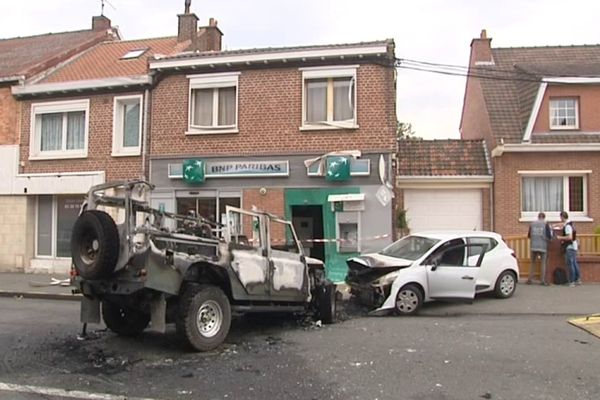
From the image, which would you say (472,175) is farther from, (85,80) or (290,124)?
(85,80)

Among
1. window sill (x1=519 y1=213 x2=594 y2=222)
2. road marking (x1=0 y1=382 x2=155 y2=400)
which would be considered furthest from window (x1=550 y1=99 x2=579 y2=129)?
road marking (x1=0 y1=382 x2=155 y2=400)

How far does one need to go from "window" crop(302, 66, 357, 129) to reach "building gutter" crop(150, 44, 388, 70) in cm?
40

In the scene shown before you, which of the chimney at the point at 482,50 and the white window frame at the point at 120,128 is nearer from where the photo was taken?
the white window frame at the point at 120,128

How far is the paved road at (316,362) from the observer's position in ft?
18.9

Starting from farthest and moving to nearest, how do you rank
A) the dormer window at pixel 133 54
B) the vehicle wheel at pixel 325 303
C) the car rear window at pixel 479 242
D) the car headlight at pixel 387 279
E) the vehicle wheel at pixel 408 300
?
the dormer window at pixel 133 54 < the car rear window at pixel 479 242 < the vehicle wheel at pixel 408 300 < the car headlight at pixel 387 279 < the vehicle wheel at pixel 325 303

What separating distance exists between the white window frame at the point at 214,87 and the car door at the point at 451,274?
Answer: 7.11 meters

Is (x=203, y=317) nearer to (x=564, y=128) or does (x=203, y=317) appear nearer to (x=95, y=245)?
(x=95, y=245)

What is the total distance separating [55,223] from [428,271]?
11.9 metres

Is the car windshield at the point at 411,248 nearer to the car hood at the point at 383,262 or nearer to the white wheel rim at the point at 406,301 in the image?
the car hood at the point at 383,262

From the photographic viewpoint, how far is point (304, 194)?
15.3 m

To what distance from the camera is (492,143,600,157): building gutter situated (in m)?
16.9

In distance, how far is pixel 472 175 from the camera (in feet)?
58.0

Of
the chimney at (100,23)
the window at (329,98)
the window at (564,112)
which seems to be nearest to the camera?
the window at (329,98)

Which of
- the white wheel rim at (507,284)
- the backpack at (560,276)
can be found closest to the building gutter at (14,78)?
the white wheel rim at (507,284)
